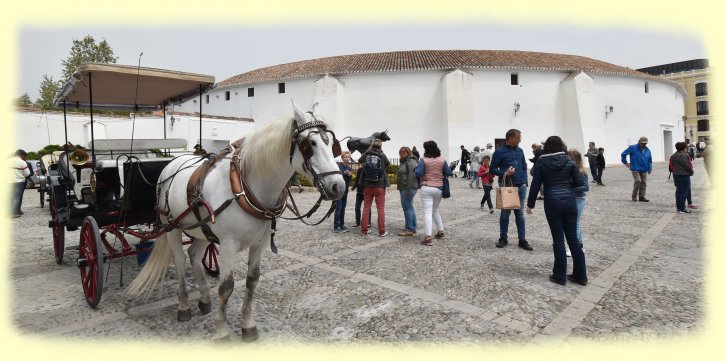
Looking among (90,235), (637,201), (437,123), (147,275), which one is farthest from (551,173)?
(437,123)

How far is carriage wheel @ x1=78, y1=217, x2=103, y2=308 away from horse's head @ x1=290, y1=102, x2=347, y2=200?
2.15 metres

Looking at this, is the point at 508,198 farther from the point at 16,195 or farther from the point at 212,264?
the point at 16,195

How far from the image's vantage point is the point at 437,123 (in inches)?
1005

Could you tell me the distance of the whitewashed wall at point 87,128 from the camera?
1761cm

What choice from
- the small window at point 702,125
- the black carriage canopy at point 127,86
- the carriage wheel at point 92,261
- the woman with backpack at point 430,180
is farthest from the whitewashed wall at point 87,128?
the small window at point 702,125

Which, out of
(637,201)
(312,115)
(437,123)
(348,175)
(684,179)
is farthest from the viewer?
(437,123)

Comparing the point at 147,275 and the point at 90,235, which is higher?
the point at 90,235

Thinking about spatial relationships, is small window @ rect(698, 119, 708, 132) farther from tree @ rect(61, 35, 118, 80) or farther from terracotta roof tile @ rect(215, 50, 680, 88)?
tree @ rect(61, 35, 118, 80)

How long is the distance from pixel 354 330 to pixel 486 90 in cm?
2538

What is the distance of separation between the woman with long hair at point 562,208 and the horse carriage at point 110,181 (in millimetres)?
3781

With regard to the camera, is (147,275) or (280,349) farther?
(147,275)

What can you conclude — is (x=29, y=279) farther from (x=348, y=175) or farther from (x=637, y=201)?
(x=637, y=201)

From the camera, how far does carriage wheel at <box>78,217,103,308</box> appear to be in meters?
3.33

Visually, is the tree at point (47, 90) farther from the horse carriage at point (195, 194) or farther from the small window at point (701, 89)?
the small window at point (701, 89)
